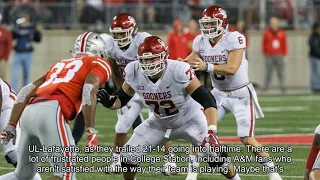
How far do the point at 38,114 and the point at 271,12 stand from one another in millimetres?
15022

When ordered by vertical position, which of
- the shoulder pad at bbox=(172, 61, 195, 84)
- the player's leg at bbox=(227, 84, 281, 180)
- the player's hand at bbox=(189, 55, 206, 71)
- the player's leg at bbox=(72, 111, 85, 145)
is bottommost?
the player's leg at bbox=(72, 111, 85, 145)

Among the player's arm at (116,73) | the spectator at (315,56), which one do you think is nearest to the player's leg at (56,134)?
the player's arm at (116,73)

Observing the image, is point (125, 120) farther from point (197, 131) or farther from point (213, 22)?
point (197, 131)

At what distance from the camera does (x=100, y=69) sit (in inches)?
247

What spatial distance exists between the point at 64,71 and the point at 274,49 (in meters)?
12.6

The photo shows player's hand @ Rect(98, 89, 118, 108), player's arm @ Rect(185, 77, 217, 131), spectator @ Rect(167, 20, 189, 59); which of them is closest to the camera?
player's arm @ Rect(185, 77, 217, 131)

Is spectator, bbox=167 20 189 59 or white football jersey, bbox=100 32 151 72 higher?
white football jersey, bbox=100 32 151 72

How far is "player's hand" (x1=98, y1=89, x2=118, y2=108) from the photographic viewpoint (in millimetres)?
6805

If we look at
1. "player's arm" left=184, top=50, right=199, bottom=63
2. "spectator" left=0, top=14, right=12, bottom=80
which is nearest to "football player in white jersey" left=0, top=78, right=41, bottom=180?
"player's arm" left=184, top=50, right=199, bottom=63

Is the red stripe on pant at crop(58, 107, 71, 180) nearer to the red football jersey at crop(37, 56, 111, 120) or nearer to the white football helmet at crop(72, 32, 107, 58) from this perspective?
the red football jersey at crop(37, 56, 111, 120)

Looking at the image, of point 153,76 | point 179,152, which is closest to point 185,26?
point 179,152

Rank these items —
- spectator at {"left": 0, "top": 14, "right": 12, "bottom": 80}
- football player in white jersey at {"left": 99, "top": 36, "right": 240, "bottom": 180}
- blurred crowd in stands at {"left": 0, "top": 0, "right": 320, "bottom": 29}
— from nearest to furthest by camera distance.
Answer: football player in white jersey at {"left": 99, "top": 36, "right": 240, "bottom": 180} < spectator at {"left": 0, "top": 14, "right": 12, "bottom": 80} < blurred crowd in stands at {"left": 0, "top": 0, "right": 320, "bottom": 29}

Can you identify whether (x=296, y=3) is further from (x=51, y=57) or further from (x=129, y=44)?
(x=129, y=44)

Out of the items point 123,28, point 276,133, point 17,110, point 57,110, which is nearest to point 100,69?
point 57,110
